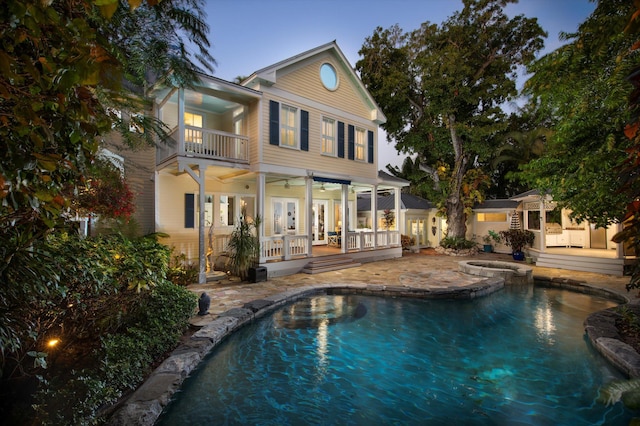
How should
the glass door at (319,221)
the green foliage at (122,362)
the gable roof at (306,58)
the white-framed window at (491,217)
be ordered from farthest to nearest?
the white-framed window at (491,217)
the glass door at (319,221)
the gable roof at (306,58)
the green foliage at (122,362)

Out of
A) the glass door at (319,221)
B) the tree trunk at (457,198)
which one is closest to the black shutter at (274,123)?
the glass door at (319,221)

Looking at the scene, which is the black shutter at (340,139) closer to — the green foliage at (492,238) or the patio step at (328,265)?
the patio step at (328,265)

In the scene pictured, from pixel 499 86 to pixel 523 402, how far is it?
16.8 meters

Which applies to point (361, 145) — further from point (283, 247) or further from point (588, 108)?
point (588, 108)

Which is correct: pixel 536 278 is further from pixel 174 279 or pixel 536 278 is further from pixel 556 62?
pixel 174 279

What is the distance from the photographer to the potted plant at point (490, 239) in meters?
17.4

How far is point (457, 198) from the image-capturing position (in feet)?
57.1

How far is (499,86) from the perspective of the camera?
16188 millimetres

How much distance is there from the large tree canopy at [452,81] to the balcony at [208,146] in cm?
1081

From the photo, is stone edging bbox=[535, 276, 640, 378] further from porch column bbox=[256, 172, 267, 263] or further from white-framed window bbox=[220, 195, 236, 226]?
white-framed window bbox=[220, 195, 236, 226]

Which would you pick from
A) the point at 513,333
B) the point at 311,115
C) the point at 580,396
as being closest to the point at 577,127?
the point at 513,333

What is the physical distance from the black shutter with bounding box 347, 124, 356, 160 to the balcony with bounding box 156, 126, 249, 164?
470 cm

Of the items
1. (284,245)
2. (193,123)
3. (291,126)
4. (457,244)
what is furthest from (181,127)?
(457,244)

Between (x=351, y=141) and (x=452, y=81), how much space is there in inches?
285
